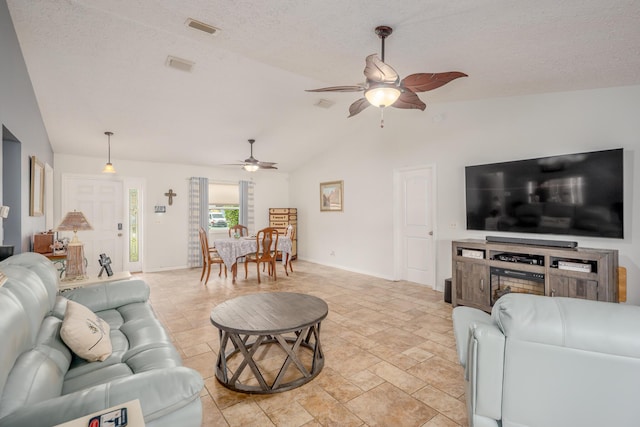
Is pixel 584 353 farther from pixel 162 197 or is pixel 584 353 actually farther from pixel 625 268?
pixel 162 197

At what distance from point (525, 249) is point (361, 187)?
10.9 feet

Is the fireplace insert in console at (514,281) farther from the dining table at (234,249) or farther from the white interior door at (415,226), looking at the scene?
the dining table at (234,249)

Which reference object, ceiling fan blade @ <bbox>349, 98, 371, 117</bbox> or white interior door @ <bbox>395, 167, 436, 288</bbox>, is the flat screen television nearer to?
white interior door @ <bbox>395, 167, 436, 288</bbox>

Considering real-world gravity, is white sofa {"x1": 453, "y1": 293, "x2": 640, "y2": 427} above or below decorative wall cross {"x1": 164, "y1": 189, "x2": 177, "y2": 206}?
below

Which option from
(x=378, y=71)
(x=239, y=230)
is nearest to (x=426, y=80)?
(x=378, y=71)

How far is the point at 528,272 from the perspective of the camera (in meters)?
3.40

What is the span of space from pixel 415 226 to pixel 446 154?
1.30 meters

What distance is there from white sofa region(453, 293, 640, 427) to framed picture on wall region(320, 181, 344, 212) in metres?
5.53

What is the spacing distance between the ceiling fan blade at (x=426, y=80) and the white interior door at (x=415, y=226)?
8.64 feet

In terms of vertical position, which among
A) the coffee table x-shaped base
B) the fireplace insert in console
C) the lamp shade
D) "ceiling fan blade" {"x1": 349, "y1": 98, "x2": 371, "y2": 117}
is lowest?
the coffee table x-shaped base

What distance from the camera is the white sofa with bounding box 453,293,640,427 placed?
107 cm

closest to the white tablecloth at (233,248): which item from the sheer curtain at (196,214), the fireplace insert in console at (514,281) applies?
the sheer curtain at (196,214)

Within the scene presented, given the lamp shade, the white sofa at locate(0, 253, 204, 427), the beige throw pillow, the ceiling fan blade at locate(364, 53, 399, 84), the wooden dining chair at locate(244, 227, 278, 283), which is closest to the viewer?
the white sofa at locate(0, 253, 204, 427)

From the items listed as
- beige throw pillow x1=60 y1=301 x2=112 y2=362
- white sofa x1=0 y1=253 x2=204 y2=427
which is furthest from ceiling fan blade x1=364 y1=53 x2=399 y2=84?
beige throw pillow x1=60 y1=301 x2=112 y2=362
